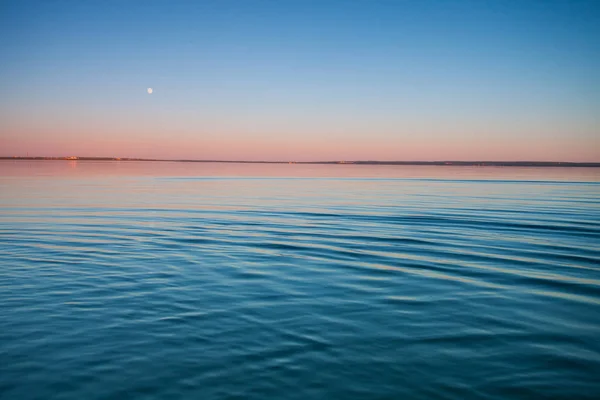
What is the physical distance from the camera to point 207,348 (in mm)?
8070

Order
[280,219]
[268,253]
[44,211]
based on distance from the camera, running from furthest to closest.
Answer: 1. [44,211]
2. [280,219]
3. [268,253]

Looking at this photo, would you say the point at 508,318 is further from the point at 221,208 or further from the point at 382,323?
the point at 221,208

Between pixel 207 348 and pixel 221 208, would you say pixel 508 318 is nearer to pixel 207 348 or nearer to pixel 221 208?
pixel 207 348

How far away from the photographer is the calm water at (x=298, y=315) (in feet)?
22.9

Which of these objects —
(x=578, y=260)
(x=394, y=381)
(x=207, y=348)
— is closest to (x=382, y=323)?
(x=394, y=381)

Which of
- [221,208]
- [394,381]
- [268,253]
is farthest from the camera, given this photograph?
[221,208]

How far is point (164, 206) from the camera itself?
115ft

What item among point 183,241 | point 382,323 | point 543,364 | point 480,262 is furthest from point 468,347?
point 183,241

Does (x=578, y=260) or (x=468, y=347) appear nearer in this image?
(x=468, y=347)

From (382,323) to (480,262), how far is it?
762 centimetres

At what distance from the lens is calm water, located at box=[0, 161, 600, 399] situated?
6969 millimetres

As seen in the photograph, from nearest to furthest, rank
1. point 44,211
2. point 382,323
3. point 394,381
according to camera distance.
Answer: point 394,381, point 382,323, point 44,211

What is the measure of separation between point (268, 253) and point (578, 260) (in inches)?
415

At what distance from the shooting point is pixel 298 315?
9945 mm
